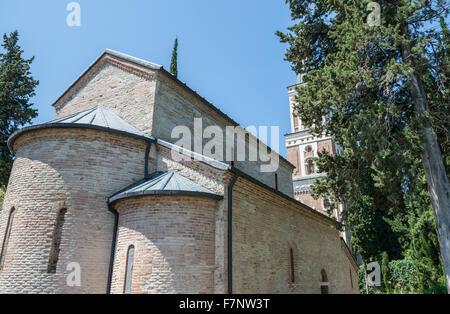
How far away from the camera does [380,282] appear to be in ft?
66.5

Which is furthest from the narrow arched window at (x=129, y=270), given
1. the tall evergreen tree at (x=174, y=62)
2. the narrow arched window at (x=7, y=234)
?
the tall evergreen tree at (x=174, y=62)

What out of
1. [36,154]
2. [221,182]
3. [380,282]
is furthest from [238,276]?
[380,282]

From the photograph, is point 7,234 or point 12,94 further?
point 12,94

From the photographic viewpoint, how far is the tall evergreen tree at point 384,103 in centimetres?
771

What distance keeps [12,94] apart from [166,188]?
37.7 feet

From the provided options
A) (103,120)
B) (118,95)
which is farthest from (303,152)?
(103,120)

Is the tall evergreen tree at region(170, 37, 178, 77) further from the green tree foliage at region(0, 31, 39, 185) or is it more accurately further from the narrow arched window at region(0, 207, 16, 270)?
the narrow arched window at region(0, 207, 16, 270)

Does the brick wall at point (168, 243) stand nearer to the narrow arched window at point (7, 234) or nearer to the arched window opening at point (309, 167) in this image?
the narrow arched window at point (7, 234)

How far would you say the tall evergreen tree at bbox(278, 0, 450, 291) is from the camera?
771 centimetres

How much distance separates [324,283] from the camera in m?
11.7

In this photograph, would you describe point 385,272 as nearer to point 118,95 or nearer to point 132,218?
point 132,218

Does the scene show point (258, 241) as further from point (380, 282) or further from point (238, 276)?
point (380, 282)

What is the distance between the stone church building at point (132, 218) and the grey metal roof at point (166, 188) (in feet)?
0.10

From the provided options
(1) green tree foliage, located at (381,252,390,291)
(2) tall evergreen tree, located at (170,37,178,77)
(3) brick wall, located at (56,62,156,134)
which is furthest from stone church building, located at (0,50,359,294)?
(2) tall evergreen tree, located at (170,37,178,77)
